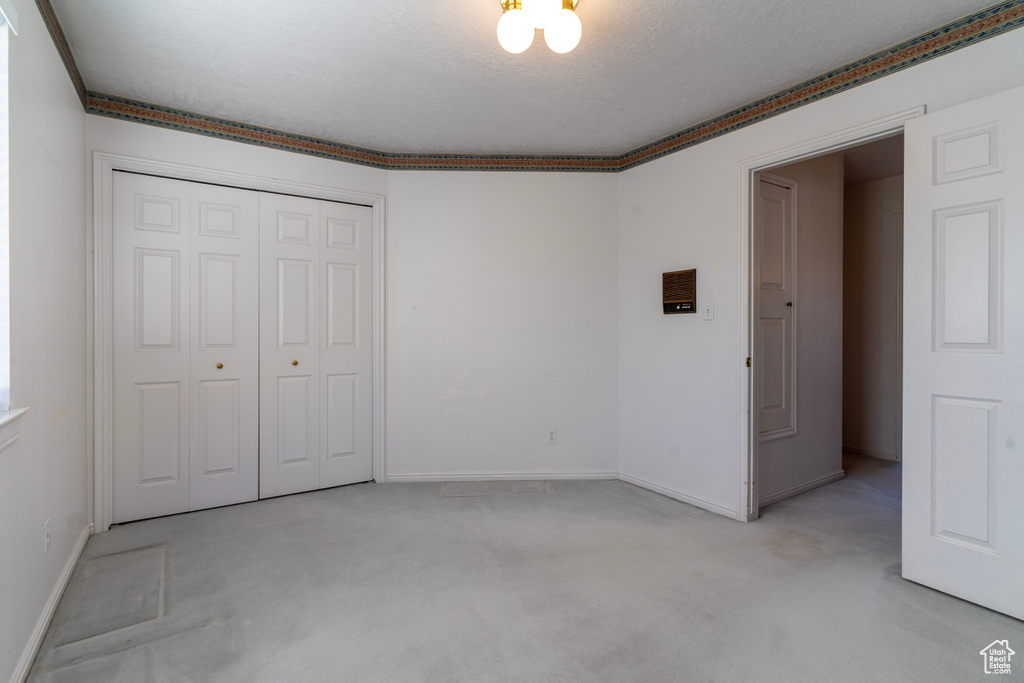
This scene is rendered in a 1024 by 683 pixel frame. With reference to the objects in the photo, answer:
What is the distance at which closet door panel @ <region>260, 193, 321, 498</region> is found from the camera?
3.59m

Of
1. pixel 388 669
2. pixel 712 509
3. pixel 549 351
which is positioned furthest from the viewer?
pixel 549 351

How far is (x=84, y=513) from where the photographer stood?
2881 millimetres

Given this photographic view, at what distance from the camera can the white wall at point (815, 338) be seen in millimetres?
3695

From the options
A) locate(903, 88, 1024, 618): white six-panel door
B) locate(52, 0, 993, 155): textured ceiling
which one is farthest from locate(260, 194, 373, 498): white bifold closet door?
locate(903, 88, 1024, 618): white six-panel door

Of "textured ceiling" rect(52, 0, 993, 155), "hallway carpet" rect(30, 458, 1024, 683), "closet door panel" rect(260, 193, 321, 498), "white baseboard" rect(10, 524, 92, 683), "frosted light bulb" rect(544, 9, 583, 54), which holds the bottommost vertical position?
"hallway carpet" rect(30, 458, 1024, 683)

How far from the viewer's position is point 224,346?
11.3ft

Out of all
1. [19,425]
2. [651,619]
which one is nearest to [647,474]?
[651,619]

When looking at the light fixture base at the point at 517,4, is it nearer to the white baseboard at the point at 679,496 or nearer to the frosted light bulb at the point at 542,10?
the frosted light bulb at the point at 542,10

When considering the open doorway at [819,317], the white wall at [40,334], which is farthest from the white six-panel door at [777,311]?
the white wall at [40,334]

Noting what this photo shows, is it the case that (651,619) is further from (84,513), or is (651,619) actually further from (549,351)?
(84,513)

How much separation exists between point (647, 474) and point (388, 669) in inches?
101

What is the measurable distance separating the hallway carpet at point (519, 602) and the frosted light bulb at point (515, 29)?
92.7 inches

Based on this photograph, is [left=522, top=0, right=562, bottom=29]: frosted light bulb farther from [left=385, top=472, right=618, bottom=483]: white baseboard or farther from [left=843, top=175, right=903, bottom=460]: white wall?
[left=843, top=175, right=903, bottom=460]: white wall

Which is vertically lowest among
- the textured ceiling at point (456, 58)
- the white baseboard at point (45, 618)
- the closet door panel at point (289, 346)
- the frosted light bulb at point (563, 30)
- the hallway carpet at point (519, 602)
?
the hallway carpet at point (519, 602)
